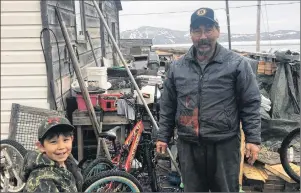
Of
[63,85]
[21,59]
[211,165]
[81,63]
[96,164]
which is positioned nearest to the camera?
[211,165]

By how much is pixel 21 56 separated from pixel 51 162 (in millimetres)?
2631

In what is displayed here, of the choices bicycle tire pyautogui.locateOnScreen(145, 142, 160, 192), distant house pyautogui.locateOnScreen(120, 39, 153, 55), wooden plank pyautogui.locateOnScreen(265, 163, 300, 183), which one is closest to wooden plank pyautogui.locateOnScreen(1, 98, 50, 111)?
bicycle tire pyautogui.locateOnScreen(145, 142, 160, 192)

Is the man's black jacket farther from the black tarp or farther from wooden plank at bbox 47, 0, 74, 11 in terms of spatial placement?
the black tarp

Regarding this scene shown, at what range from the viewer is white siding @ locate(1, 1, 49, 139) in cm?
437

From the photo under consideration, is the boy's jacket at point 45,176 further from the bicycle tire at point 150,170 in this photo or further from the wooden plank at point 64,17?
the wooden plank at point 64,17

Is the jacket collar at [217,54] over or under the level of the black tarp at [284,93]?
over

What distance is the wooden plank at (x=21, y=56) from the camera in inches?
174

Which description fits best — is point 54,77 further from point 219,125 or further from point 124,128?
point 219,125

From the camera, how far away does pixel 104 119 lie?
204 inches

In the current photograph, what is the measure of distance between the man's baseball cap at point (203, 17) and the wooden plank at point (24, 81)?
2474 mm

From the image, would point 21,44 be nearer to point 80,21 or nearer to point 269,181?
point 80,21

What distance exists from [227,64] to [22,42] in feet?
9.31

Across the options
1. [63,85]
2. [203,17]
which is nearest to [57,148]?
[203,17]

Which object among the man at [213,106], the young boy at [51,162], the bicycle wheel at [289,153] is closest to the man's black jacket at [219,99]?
the man at [213,106]
